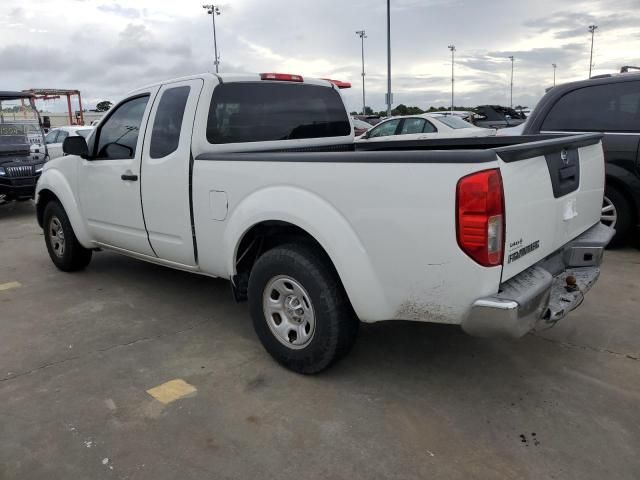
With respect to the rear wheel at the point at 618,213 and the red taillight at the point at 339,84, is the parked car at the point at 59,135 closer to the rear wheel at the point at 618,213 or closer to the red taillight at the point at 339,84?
the red taillight at the point at 339,84

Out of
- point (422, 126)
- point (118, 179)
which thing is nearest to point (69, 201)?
point (118, 179)

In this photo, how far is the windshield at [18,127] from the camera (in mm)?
10320

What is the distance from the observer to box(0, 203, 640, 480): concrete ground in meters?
2.61

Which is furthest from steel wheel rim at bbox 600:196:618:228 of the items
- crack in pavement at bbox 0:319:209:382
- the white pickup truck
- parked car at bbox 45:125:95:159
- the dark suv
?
parked car at bbox 45:125:95:159

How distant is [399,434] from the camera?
2818 mm

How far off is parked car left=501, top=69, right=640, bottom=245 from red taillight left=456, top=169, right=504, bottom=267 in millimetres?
3861

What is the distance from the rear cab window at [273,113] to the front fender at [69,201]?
212cm

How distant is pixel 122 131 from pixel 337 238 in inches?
107

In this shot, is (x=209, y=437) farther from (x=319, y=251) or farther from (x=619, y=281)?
(x=619, y=281)

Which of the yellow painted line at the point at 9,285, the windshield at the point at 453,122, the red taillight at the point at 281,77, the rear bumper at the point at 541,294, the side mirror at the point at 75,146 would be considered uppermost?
the red taillight at the point at 281,77

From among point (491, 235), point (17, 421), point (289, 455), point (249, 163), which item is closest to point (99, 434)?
point (17, 421)

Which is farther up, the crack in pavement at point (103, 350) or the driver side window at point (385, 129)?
the driver side window at point (385, 129)

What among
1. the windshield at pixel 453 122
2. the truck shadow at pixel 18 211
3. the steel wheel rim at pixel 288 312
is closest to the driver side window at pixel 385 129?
the windshield at pixel 453 122

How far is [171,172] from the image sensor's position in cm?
406
